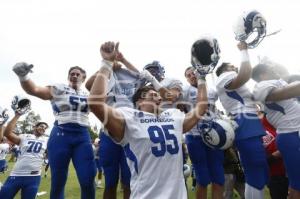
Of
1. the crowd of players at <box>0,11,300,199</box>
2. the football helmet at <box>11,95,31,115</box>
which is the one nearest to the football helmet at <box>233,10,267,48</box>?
the crowd of players at <box>0,11,300,199</box>

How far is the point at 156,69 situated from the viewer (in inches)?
226

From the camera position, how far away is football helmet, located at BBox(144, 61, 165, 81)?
5.73m

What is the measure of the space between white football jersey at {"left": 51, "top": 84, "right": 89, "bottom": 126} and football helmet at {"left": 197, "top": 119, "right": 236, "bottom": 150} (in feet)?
6.35

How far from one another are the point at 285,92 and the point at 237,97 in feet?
2.83

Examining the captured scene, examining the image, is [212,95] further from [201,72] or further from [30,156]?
[30,156]

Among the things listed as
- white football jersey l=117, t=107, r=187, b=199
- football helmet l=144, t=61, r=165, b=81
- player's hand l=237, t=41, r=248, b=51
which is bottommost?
white football jersey l=117, t=107, r=187, b=199

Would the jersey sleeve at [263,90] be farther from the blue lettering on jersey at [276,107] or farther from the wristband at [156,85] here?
the wristband at [156,85]

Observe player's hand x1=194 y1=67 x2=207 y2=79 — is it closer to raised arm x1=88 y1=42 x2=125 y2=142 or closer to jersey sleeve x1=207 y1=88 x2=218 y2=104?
raised arm x1=88 y1=42 x2=125 y2=142

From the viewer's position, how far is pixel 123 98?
209 inches

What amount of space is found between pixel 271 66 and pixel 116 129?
254 cm

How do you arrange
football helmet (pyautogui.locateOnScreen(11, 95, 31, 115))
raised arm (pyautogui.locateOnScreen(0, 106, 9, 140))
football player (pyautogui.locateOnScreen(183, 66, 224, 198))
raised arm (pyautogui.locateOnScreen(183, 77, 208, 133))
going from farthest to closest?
football helmet (pyautogui.locateOnScreen(11, 95, 31, 115)) → raised arm (pyautogui.locateOnScreen(0, 106, 9, 140)) → football player (pyautogui.locateOnScreen(183, 66, 224, 198)) → raised arm (pyautogui.locateOnScreen(183, 77, 208, 133))

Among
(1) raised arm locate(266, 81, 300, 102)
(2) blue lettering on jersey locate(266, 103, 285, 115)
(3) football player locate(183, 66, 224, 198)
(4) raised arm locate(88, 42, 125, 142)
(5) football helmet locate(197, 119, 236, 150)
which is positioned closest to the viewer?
(4) raised arm locate(88, 42, 125, 142)

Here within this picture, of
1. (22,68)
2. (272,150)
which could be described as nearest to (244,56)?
(272,150)

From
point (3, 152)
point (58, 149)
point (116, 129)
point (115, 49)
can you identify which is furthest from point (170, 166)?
point (3, 152)
